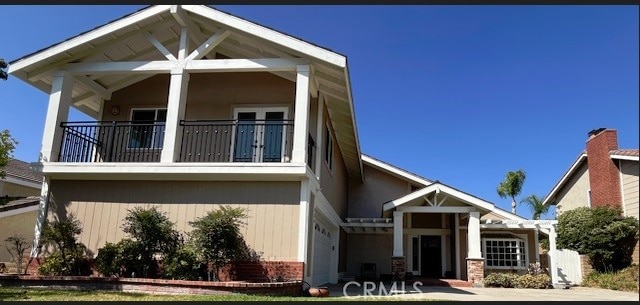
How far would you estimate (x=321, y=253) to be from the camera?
13758mm

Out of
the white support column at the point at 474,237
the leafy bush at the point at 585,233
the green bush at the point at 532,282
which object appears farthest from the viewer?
the green bush at the point at 532,282

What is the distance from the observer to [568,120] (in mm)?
9992

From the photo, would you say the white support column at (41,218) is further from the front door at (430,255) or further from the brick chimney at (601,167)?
the front door at (430,255)

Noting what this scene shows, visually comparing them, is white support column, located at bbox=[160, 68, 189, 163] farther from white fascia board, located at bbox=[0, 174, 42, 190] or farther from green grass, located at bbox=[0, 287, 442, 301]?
white fascia board, located at bbox=[0, 174, 42, 190]

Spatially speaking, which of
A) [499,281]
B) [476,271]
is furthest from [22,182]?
[499,281]

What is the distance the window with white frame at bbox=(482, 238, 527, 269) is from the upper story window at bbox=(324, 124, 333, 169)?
7.87 meters

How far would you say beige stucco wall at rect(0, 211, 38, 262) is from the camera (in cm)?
1659

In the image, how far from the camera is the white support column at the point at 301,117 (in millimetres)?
10461

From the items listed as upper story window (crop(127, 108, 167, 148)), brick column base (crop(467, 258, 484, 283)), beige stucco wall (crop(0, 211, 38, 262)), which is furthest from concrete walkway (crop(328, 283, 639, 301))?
beige stucco wall (crop(0, 211, 38, 262))

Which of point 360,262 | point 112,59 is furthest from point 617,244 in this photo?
point 112,59

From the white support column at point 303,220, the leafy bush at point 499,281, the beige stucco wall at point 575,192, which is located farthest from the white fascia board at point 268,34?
the leafy bush at point 499,281

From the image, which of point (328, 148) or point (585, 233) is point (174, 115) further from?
point (585, 233)

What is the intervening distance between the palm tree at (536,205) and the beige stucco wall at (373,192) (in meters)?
16.0

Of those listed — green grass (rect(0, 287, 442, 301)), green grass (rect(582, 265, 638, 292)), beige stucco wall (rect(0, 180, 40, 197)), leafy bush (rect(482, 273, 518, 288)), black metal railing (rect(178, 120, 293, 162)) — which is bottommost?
green grass (rect(0, 287, 442, 301))
